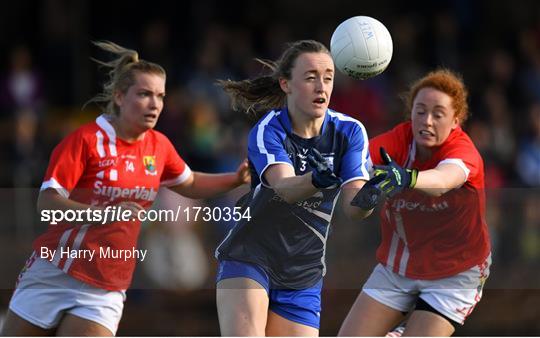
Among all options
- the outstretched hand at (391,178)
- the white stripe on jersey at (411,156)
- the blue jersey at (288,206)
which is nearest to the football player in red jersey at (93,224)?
the blue jersey at (288,206)

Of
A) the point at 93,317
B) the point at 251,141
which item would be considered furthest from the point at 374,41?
the point at 93,317

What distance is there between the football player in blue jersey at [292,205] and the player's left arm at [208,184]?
85 cm

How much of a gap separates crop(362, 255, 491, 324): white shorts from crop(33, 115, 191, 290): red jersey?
1.40 m

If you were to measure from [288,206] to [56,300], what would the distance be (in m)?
1.47

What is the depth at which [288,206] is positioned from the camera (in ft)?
18.5

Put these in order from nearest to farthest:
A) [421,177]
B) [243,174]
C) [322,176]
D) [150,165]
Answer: [322,176]
[421,177]
[150,165]
[243,174]

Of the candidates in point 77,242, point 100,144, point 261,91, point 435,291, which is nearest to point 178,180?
point 100,144

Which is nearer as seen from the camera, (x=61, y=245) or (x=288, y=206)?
(x=288, y=206)

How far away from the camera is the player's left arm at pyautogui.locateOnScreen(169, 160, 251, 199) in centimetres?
664

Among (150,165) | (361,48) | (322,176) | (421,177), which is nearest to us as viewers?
(322,176)

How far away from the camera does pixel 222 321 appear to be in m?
5.48

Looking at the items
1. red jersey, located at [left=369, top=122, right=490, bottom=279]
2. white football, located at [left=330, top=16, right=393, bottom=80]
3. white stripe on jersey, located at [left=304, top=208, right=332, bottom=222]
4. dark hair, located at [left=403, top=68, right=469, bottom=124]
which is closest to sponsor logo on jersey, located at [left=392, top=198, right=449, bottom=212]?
red jersey, located at [left=369, top=122, right=490, bottom=279]

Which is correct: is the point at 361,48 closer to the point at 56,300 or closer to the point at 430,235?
the point at 430,235

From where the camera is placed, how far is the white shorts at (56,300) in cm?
618
